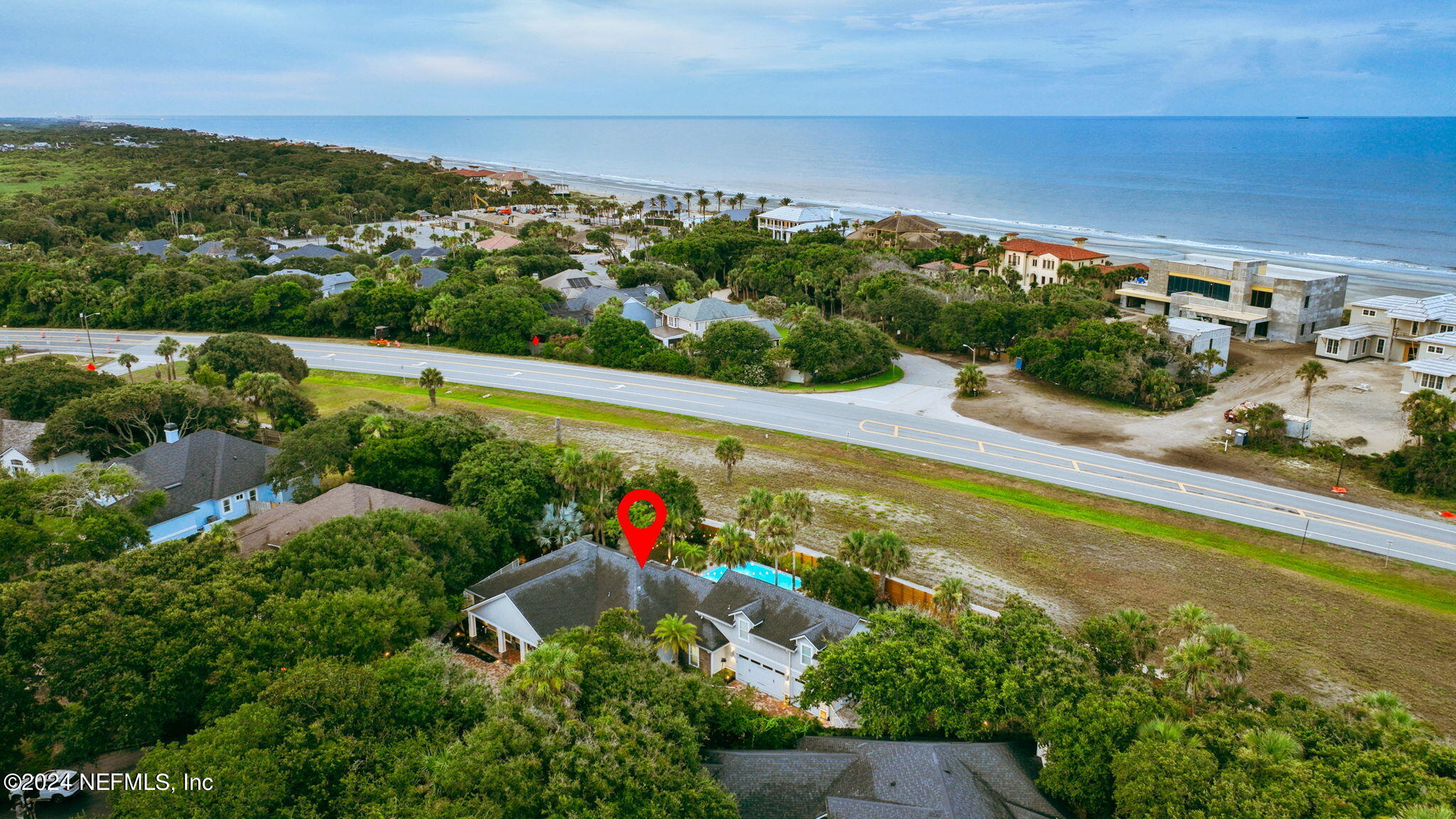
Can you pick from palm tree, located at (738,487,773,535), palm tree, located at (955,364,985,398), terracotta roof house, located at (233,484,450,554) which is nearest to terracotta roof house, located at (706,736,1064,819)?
palm tree, located at (738,487,773,535)

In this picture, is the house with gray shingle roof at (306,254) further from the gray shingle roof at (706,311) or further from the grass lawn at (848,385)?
the grass lawn at (848,385)

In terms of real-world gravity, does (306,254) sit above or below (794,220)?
below

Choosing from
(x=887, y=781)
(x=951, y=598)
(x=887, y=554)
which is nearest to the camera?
(x=887, y=781)

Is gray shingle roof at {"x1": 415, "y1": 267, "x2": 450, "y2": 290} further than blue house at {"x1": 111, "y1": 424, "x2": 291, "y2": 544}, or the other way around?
gray shingle roof at {"x1": 415, "y1": 267, "x2": 450, "y2": 290}

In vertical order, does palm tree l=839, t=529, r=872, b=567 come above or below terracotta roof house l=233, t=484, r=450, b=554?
above

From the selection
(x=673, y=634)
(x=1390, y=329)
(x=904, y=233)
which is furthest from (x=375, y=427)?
(x=904, y=233)

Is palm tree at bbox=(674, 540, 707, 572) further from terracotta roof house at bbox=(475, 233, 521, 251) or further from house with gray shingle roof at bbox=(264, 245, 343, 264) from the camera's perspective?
house with gray shingle roof at bbox=(264, 245, 343, 264)

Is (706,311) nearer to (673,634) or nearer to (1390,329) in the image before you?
(673,634)

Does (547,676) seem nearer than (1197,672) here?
Yes
